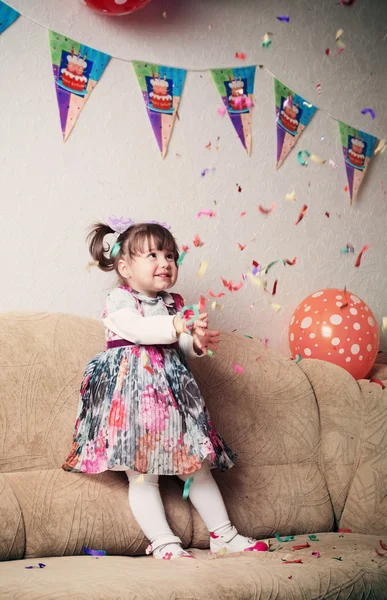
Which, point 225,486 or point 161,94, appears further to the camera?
point 161,94

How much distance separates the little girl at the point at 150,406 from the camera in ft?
5.92

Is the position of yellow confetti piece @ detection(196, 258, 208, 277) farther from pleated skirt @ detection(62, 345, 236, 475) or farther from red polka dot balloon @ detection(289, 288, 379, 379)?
pleated skirt @ detection(62, 345, 236, 475)

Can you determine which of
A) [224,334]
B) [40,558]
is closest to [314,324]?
[224,334]

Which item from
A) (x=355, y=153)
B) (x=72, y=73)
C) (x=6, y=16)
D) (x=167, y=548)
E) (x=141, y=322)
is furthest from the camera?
(x=355, y=153)

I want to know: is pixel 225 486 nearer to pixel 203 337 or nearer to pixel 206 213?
pixel 203 337

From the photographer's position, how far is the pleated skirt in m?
1.80

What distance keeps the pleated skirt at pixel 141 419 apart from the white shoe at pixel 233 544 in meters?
0.18

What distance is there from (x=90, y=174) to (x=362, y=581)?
1469 mm

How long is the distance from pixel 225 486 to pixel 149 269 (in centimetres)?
67

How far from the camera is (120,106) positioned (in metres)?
2.40

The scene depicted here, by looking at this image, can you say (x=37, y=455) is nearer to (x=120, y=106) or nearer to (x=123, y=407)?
(x=123, y=407)

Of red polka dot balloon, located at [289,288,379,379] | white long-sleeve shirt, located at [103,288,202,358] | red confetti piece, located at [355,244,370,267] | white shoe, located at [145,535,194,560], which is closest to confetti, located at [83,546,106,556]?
white shoe, located at [145,535,194,560]

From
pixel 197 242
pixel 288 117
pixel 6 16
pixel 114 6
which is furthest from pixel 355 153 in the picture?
pixel 6 16

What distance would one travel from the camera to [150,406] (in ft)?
6.05
